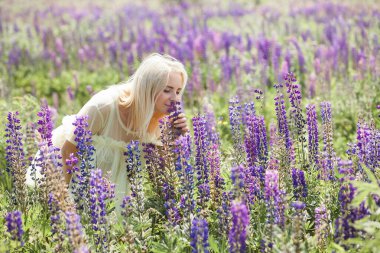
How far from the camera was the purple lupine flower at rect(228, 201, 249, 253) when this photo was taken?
2.81 meters

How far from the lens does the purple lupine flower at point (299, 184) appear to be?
3631mm

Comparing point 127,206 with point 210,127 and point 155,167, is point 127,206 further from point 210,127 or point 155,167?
point 210,127

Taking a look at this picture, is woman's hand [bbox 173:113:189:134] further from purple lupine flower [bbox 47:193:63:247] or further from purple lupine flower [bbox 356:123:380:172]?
purple lupine flower [bbox 356:123:380:172]

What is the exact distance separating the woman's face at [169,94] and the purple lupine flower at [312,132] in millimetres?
1143

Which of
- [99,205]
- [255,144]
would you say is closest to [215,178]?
[255,144]

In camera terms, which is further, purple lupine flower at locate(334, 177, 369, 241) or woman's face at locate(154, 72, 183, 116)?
woman's face at locate(154, 72, 183, 116)

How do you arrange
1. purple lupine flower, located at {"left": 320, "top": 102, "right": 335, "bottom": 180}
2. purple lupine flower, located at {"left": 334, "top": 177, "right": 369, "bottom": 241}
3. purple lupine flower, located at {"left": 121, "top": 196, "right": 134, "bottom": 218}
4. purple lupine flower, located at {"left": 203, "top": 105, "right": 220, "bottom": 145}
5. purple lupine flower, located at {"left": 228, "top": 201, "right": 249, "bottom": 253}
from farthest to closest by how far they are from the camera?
purple lupine flower, located at {"left": 203, "top": 105, "right": 220, "bottom": 145} < purple lupine flower, located at {"left": 320, "top": 102, "right": 335, "bottom": 180} < purple lupine flower, located at {"left": 121, "top": 196, "right": 134, "bottom": 218} < purple lupine flower, located at {"left": 334, "top": 177, "right": 369, "bottom": 241} < purple lupine flower, located at {"left": 228, "top": 201, "right": 249, "bottom": 253}

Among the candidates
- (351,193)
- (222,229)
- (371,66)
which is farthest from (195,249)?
(371,66)

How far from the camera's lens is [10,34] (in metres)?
12.9

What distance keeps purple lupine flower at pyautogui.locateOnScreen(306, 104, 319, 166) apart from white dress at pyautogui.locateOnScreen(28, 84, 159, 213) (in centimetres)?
140

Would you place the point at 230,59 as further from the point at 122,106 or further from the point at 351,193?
the point at 351,193

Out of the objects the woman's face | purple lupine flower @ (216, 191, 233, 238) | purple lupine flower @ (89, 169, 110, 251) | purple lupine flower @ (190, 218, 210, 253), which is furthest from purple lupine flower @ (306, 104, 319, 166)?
purple lupine flower @ (89, 169, 110, 251)

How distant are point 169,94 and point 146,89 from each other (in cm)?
20

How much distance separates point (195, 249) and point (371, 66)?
5262 millimetres
